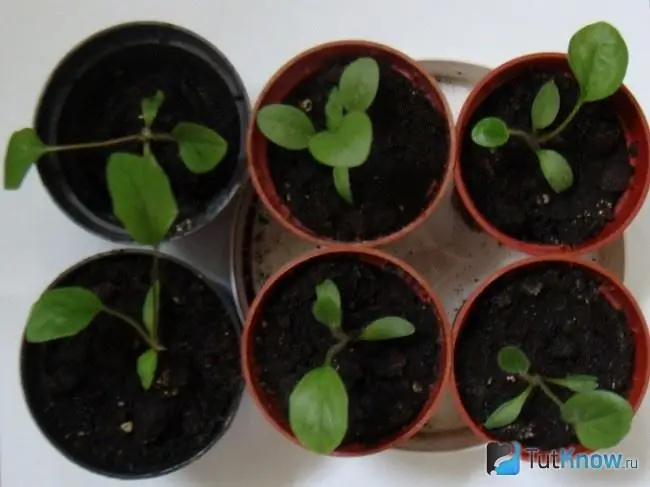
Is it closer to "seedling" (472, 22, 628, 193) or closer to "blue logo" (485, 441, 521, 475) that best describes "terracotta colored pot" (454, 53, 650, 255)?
"seedling" (472, 22, 628, 193)

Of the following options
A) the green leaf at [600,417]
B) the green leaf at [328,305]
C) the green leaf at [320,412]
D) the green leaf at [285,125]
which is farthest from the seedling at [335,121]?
the green leaf at [600,417]

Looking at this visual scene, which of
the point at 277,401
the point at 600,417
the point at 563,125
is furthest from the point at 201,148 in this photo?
the point at 600,417

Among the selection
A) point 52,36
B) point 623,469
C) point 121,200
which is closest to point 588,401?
point 623,469

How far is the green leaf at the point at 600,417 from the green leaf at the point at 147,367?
42 centimetres

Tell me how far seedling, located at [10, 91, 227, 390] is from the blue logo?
1.35 ft

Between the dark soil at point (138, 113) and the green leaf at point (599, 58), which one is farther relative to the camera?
the dark soil at point (138, 113)

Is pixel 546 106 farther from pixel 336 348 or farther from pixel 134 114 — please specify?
pixel 134 114

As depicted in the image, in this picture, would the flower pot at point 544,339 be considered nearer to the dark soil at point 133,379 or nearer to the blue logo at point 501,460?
the blue logo at point 501,460

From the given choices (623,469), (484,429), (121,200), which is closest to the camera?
(121,200)

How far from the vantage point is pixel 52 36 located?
107 centimetres

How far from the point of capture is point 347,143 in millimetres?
805

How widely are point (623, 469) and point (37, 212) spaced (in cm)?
80

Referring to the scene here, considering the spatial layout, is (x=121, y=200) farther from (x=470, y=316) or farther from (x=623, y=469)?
(x=623, y=469)

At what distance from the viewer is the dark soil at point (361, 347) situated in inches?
35.6
